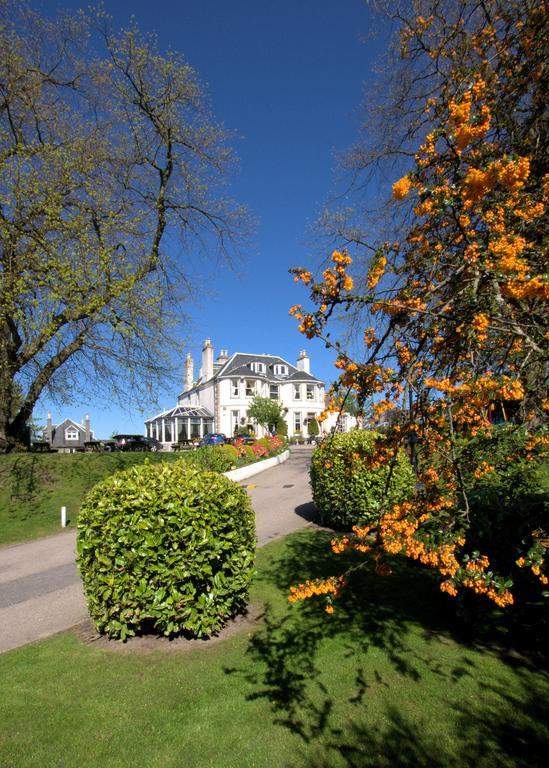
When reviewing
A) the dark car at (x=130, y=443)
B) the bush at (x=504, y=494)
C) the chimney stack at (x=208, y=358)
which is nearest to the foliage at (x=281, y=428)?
the chimney stack at (x=208, y=358)

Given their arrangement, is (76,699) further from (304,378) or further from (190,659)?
(304,378)

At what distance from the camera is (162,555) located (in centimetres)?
453

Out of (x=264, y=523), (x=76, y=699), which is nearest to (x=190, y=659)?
(x=76, y=699)

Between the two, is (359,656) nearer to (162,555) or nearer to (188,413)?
(162,555)

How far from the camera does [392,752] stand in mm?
3074

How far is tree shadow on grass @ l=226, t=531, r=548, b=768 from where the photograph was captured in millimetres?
3277

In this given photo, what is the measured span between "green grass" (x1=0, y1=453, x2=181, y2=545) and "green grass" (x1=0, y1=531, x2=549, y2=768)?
7.46 m

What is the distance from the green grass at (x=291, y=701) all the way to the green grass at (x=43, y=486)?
24.5 feet

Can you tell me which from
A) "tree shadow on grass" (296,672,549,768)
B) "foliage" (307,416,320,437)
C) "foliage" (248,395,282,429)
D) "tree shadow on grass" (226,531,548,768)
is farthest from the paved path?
"foliage" (307,416,320,437)

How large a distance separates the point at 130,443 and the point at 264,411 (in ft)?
41.2

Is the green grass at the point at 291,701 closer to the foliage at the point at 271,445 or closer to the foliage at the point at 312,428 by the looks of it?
the foliage at the point at 271,445

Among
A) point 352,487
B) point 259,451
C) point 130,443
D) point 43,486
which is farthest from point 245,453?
point 130,443

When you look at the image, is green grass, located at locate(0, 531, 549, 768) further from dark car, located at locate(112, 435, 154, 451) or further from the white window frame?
the white window frame

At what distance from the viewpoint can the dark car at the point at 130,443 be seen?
31.8 meters
